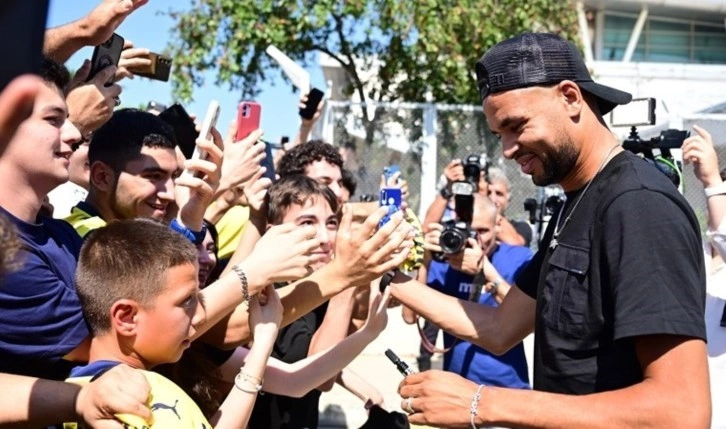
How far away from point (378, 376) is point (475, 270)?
318 centimetres

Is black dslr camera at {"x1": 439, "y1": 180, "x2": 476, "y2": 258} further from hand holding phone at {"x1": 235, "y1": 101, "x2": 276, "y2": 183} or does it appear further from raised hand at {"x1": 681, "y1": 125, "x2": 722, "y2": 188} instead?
hand holding phone at {"x1": 235, "y1": 101, "x2": 276, "y2": 183}

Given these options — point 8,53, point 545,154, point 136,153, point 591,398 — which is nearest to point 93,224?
point 136,153

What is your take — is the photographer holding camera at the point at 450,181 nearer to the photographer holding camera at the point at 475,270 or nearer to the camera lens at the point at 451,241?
the photographer holding camera at the point at 475,270

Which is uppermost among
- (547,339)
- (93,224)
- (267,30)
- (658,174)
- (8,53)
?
(267,30)

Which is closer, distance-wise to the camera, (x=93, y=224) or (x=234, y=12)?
(x=93, y=224)

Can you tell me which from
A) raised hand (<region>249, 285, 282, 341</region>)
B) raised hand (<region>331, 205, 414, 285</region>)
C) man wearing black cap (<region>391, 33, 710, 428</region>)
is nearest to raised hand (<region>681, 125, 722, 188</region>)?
man wearing black cap (<region>391, 33, 710, 428</region>)

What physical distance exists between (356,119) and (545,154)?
788cm

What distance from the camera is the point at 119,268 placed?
2332mm

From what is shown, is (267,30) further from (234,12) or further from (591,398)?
(591,398)

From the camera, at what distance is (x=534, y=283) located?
3.03 meters

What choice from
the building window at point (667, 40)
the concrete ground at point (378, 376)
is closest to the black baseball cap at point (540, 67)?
the concrete ground at point (378, 376)

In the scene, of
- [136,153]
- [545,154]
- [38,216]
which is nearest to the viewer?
[38,216]

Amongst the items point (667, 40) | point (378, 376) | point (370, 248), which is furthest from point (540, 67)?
point (667, 40)

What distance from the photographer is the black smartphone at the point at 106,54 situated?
3.00m
